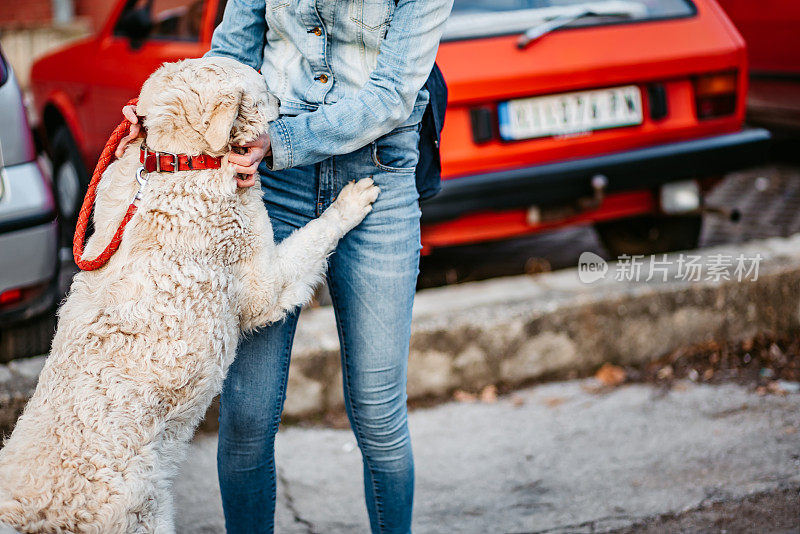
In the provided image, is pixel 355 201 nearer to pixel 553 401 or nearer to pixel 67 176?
pixel 553 401

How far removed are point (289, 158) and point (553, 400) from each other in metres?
2.24


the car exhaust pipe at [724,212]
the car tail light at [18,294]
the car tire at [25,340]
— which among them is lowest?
the car tire at [25,340]

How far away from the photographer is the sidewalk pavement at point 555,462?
119 inches

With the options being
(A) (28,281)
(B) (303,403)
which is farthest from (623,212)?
(A) (28,281)

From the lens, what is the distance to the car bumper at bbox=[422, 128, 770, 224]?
3.88m

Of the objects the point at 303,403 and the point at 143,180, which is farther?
the point at 303,403

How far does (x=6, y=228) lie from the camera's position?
133 inches

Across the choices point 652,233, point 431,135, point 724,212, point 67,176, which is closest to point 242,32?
point 431,135

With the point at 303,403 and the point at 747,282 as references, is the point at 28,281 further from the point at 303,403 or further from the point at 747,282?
the point at 747,282

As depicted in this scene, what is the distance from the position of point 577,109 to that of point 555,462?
1.77 meters

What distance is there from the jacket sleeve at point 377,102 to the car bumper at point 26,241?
74.2 inches

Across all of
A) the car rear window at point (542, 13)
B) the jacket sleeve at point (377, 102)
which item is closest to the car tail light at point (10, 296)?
the jacket sleeve at point (377, 102)

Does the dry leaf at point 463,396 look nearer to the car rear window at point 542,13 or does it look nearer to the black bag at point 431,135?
the black bag at point 431,135

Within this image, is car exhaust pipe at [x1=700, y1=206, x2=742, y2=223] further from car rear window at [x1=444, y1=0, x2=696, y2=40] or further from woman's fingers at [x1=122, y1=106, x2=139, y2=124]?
woman's fingers at [x1=122, y1=106, x2=139, y2=124]
